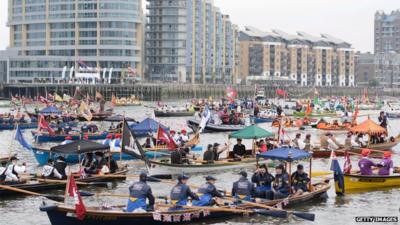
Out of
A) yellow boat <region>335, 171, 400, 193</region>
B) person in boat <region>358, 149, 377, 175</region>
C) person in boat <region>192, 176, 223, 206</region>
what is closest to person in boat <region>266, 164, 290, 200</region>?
person in boat <region>192, 176, 223, 206</region>

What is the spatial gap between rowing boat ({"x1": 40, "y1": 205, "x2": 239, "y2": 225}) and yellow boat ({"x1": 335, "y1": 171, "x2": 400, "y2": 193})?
928 centimetres

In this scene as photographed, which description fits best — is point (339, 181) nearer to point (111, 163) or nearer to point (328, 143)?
point (111, 163)

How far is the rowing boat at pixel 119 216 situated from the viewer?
2600 centimetres

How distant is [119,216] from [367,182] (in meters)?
13.7

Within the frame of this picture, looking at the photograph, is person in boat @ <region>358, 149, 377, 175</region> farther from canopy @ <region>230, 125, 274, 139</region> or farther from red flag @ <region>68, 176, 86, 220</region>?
red flag @ <region>68, 176, 86, 220</region>

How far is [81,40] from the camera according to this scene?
188 metres

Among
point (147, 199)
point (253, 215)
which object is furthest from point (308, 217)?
point (147, 199)

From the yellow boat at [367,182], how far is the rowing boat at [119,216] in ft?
30.5

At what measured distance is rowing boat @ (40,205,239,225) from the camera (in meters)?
26.0

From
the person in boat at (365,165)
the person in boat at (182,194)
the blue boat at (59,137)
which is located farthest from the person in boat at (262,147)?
the blue boat at (59,137)

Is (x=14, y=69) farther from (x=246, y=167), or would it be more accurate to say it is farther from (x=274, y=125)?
(x=246, y=167)

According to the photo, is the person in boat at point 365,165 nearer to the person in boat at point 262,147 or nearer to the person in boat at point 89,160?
the person in boat at point 262,147

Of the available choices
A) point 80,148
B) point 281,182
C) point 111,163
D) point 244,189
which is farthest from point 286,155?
point 80,148

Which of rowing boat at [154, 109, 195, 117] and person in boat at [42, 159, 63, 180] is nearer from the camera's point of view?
person in boat at [42, 159, 63, 180]
